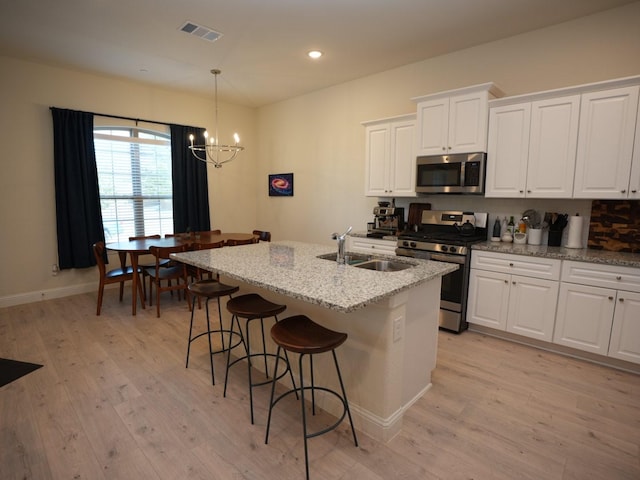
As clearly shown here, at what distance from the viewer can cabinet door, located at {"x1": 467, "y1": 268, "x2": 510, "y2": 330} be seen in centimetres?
323

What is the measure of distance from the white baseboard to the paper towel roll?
19.3 feet

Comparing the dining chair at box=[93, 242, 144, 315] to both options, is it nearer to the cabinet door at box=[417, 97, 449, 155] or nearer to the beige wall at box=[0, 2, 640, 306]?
the beige wall at box=[0, 2, 640, 306]

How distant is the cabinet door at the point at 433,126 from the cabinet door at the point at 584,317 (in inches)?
70.0

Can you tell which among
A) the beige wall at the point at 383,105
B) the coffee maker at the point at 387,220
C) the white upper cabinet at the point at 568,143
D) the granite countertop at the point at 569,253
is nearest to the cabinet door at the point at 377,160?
the coffee maker at the point at 387,220

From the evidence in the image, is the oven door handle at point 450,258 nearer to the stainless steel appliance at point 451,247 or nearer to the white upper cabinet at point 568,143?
the stainless steel appliance at point 451,247

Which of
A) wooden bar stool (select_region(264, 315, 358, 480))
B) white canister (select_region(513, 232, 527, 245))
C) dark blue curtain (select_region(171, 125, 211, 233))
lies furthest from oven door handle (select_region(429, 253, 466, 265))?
dark blue curtain (select_region(171, 125, 211, 233))

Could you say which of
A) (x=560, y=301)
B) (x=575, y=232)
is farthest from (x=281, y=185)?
(x=560, y=301)

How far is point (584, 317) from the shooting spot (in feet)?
9.25

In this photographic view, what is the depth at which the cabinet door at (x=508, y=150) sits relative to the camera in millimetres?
3180

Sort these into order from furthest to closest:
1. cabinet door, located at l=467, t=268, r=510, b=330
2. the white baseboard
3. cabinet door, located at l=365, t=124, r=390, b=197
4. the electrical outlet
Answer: the white baseboard, cabinet door, located at l=365, t=124, r=390, b=197, cabinet door, located at l=467, t=268, r=510, b=330, the electrical outlet

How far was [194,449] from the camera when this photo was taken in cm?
190

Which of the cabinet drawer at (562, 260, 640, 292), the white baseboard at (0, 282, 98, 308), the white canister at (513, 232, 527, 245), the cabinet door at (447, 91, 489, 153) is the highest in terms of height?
the cabinet door at (447, 91, 489, 153)

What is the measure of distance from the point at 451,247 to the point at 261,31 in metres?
2.89

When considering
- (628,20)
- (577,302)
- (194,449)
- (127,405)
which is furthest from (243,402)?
(628,20)
